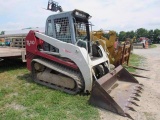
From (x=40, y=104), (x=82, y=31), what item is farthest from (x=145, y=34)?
(x=40, y=104)

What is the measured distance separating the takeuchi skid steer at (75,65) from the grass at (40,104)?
0.88 feet

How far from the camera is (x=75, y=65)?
4875 mm

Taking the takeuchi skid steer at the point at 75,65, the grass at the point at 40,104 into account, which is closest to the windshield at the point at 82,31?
the takeuchi skid steer at the point at 75,65

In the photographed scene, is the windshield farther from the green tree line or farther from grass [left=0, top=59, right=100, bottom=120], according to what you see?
the green tree line

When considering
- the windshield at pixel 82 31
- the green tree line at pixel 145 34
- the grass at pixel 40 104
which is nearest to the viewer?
the grass at pixel 40 104

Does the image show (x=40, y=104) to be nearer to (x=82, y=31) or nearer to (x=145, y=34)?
(x=82, y=31)

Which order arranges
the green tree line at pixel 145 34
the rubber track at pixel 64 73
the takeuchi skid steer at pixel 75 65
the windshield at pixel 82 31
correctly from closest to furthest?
the takeuchi skid steer at pixel 75 65, the rubber track at pixel 64 73, the windshield at pixel 82 31, the green tree line at pixel 145 34

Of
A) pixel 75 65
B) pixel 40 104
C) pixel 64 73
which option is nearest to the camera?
pixel 40 104

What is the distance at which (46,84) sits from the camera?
18.3 ft

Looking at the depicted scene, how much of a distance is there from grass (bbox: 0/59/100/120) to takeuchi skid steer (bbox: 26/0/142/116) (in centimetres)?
27

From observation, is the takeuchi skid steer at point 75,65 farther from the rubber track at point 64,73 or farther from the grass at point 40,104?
the grass at point 40,104

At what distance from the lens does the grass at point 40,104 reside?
387 centimetres

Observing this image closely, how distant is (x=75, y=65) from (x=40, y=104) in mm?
1200

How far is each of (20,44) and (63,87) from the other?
489 cm
